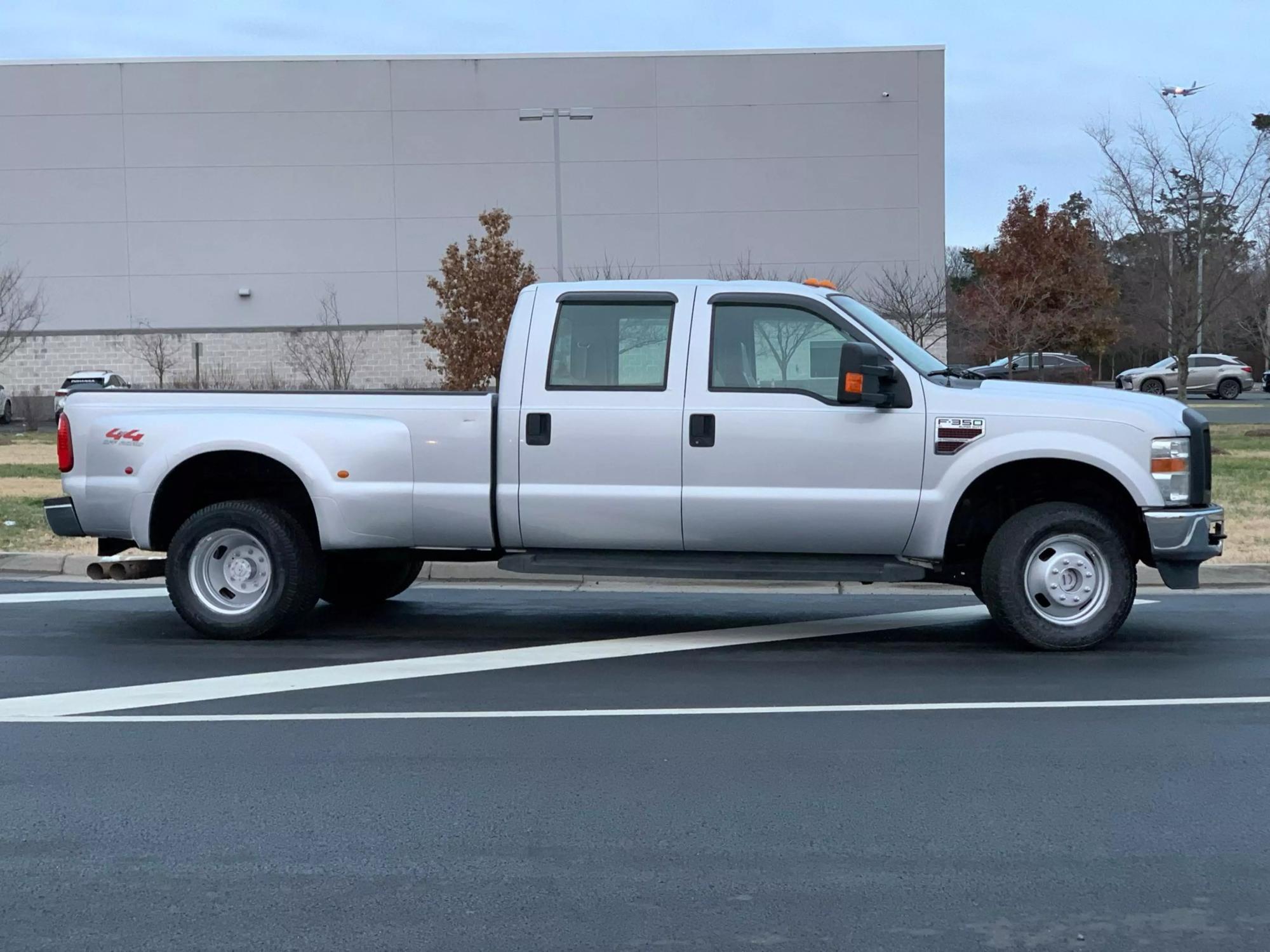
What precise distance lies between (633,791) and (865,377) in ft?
10.7

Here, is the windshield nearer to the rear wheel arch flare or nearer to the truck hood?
the truck hood

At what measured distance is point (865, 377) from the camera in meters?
7.77

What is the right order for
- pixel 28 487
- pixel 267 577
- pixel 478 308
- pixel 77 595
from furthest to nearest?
pixel 478 308 → pixel 28 487 → pixel 77 595 → pixel 267 577

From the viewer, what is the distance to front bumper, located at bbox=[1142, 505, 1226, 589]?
7703 mm

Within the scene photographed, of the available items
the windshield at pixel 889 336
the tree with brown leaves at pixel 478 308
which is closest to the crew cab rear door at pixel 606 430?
the windshield at pixel 889 336

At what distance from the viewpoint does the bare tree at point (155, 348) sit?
145 feet

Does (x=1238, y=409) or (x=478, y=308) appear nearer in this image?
(x=478, y=308)

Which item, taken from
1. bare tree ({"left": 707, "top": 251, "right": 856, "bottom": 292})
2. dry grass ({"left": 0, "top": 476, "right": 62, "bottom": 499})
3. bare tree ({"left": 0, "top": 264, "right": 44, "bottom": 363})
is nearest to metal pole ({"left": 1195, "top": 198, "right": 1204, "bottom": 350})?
dry grass ({"left": 0, "top": 476, "right": 62, "bottom": 499})

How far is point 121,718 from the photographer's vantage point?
6.46 m

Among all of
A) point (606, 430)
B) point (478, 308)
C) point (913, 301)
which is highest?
point (913, 301)

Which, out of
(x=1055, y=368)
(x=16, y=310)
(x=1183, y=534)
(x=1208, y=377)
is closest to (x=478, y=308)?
(x=16, y=310)

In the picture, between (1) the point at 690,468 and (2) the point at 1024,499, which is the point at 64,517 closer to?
(1) the point at 690,468

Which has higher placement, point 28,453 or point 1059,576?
point 28,453

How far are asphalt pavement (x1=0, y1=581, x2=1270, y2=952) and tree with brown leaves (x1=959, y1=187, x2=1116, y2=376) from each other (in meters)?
22.0
